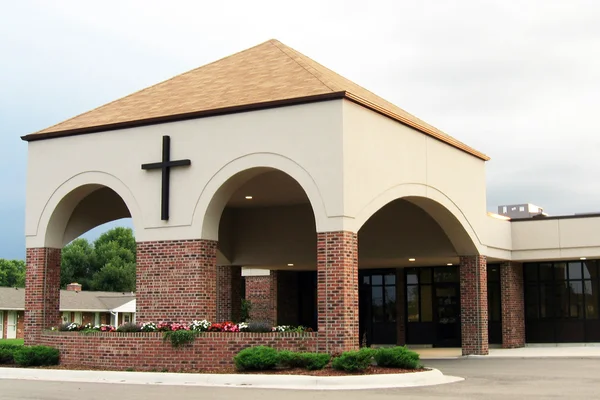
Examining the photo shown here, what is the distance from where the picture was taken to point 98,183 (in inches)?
914

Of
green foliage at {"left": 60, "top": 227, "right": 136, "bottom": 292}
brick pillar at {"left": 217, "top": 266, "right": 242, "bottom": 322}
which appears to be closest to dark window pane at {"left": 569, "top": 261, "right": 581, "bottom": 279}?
brick pillar at {"left": 217, "top": 266, "right": 242, "bottom": 322}

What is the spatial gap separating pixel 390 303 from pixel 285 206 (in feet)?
29.3

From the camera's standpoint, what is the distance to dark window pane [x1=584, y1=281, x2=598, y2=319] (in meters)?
32.3

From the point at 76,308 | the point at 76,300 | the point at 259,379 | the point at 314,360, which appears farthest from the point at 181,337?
the point at 76,300

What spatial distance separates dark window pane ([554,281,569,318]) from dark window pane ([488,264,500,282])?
90.5 inches

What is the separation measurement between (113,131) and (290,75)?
17.0ft

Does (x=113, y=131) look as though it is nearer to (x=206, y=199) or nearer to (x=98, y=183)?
(x=98, y=183)

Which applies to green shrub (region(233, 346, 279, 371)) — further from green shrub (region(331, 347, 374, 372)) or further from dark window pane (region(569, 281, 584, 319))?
dark window pane (region(569, 281, 584, 319))

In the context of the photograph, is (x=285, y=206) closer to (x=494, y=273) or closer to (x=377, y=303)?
(x=377, y=303)

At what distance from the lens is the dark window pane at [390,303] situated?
3622cm

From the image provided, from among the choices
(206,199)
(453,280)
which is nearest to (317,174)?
(206,199)

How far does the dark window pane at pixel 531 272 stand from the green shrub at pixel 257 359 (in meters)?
17.7

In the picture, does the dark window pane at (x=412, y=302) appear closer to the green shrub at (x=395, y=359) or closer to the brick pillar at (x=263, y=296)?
the brick pillar at (x=263, y=296)

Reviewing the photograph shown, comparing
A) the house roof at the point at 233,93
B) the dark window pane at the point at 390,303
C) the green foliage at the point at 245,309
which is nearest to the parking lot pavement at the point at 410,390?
the house roof at the point at 233,93
